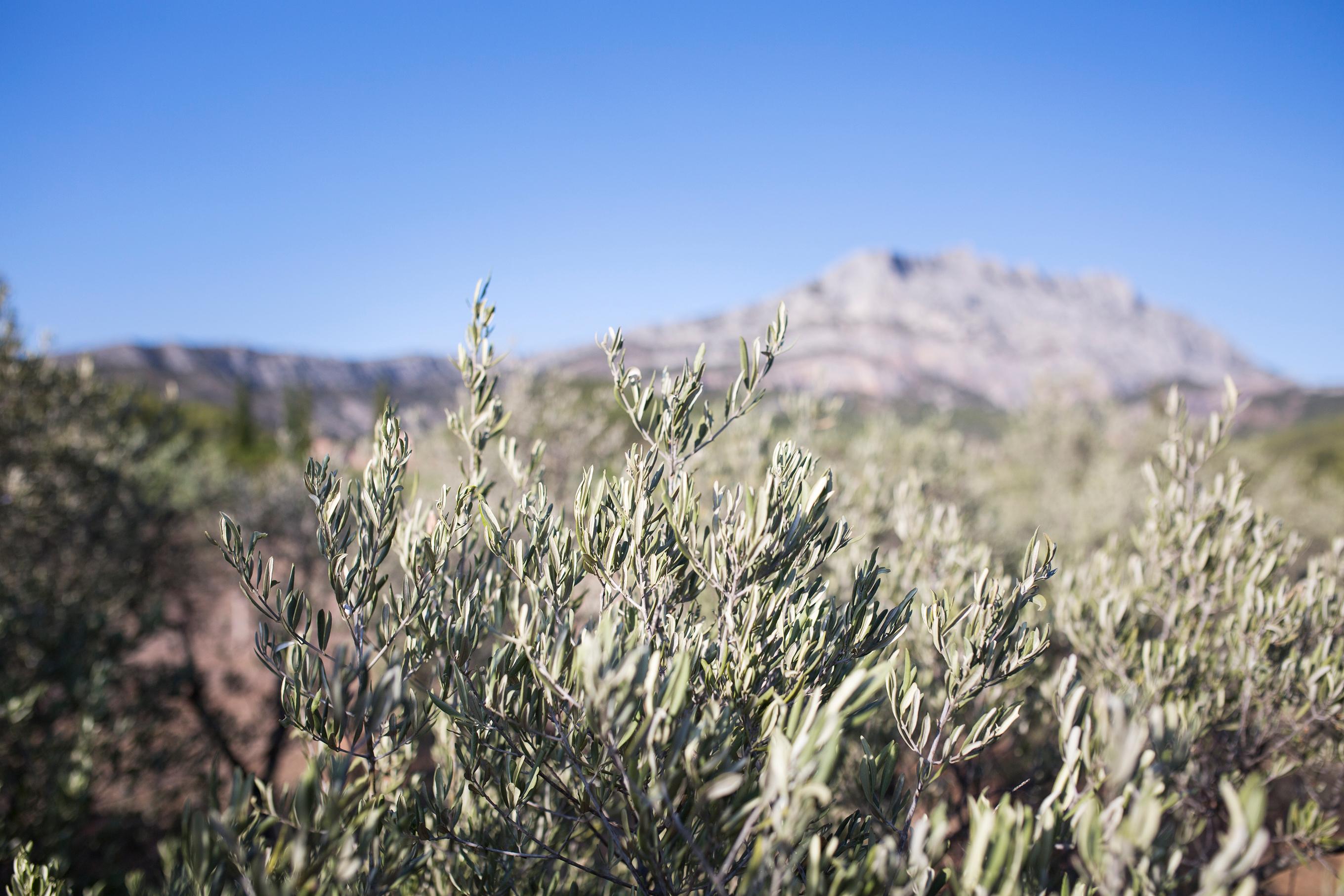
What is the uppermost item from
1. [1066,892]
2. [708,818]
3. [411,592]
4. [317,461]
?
[317,461]

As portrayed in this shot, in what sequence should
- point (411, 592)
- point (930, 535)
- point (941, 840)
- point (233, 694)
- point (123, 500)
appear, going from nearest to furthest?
point (941, 840), point (411, 592), point (930, 535), point (123, 500), point (233, 694)

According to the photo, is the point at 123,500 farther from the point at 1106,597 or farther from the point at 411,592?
the point at 1106,597

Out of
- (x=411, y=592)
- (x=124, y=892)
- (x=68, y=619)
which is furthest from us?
(x=68, y=619)

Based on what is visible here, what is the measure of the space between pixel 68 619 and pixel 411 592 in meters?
10.2

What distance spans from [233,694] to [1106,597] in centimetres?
1798

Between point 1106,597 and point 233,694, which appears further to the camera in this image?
point 233,694

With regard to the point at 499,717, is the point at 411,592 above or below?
above

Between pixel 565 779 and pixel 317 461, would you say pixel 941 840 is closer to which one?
pixel 565 779

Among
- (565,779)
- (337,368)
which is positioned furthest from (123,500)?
(337,368)

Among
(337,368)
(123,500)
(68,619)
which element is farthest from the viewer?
(337,368)

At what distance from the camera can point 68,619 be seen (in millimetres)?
9836

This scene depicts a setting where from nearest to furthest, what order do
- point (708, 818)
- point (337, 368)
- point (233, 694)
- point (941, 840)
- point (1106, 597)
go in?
point (941, 840)
point (708, 818)
point (1106, 597)
point (233, 694)
point (337, 368)

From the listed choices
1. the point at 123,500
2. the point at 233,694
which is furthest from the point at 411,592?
the point at 233,694

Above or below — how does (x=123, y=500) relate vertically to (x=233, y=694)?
above
